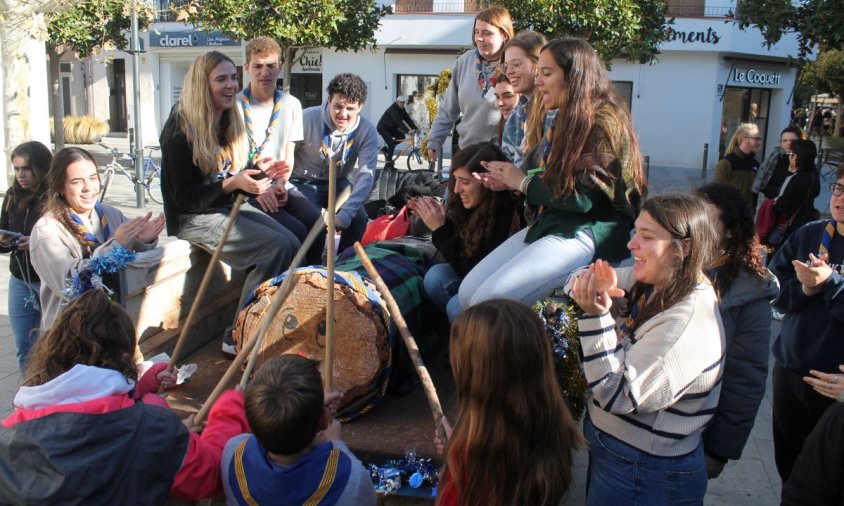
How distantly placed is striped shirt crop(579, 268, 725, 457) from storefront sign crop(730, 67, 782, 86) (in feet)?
71.3

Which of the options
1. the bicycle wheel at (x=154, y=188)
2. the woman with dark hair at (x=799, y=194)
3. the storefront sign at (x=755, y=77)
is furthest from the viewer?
the storefront sign at (x=755, y=77)

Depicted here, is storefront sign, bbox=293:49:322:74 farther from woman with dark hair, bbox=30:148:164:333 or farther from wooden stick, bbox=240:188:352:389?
wooden stick, bbox=240:188:352:389

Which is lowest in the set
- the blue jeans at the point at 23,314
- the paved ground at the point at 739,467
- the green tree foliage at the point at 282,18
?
the paved ground at the point at 739,467

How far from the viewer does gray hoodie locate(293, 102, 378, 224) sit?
465 cm

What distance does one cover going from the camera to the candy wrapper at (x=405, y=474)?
2.86m

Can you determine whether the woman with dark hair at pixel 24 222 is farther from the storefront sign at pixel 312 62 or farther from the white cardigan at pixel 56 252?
the storefront sign at pixel 312 62

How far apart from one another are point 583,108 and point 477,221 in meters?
0.90

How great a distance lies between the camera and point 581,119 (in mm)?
2934

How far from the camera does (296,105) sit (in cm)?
450

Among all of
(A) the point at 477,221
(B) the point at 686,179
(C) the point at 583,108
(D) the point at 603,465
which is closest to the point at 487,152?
(A) the point at 477,221

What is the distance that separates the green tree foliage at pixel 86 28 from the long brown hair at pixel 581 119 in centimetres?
1188

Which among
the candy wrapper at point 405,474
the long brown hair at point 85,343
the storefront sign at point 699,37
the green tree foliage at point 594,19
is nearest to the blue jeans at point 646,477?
the candy wrapper at point 405,474

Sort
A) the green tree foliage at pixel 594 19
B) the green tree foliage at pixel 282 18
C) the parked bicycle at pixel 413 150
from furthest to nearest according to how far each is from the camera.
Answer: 1. the parked bicycle at pixel 413 150
2. the green tree foliage at pixel 282 18
3. the green tree foliage at pixel 594 19

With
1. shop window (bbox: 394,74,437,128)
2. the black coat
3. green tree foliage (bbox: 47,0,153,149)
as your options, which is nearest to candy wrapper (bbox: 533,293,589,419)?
green tree foliage (bbox: 47,0,153,149)
